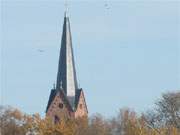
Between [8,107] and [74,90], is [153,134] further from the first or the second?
[74,90]

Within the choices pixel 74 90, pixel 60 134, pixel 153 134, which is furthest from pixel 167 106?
pixel 74 90

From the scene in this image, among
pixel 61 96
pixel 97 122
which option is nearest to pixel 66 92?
pixel 61 96

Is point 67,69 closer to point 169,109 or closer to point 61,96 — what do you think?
point 61,96

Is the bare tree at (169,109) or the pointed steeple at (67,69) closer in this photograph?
the bare tree at (169,109)

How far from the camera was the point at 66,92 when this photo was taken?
131 meters

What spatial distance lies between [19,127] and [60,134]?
5.38m

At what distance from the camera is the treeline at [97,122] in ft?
327

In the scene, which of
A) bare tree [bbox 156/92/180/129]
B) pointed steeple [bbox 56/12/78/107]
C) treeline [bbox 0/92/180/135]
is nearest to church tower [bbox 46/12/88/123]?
pointed steeple [bbox 56/12/78/107]

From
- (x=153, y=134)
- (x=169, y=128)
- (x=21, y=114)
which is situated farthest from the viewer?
(x=21, y=114)

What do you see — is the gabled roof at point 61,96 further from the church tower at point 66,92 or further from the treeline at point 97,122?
the treeline at point 97,122

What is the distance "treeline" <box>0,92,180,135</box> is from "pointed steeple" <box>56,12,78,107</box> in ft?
58.7

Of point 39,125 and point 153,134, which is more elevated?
point 39,125

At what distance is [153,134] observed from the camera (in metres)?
81.6

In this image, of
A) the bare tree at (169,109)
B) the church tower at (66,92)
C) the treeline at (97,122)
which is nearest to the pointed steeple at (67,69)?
the church tower at (66,92)
